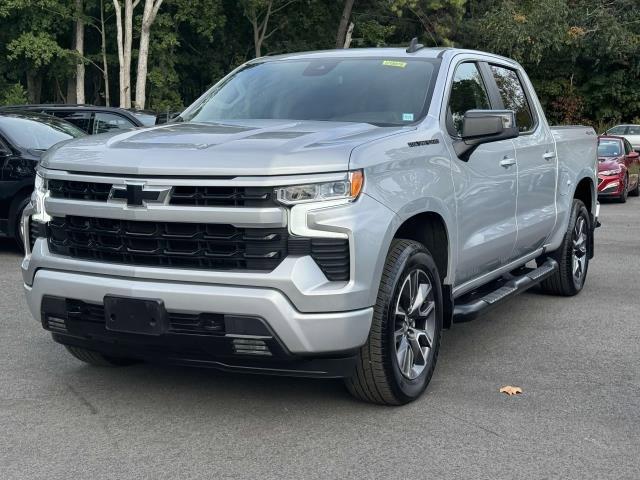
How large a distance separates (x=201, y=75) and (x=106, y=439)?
42.6m

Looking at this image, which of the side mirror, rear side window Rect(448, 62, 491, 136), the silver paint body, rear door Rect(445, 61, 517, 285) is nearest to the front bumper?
the silver paint body

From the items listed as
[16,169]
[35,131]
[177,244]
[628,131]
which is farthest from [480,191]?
[628,131]

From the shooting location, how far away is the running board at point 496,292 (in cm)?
543

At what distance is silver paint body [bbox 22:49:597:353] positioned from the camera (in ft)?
13.3

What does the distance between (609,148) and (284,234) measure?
17693 mm

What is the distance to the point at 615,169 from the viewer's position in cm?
1889

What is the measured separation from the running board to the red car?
12.3 m

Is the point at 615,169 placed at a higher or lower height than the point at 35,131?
lower

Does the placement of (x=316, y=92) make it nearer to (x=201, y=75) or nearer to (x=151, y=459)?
(x=151, y=459)

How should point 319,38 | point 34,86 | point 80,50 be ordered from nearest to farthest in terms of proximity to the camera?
point 80,50 → point 34,86 → point 319,38

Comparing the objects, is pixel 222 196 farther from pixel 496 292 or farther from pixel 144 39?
pixel 144 39

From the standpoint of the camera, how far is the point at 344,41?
38219 millimetres

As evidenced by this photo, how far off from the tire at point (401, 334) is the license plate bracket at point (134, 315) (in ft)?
3.33

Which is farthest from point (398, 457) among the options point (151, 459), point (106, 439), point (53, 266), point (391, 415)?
point (53, 266)
